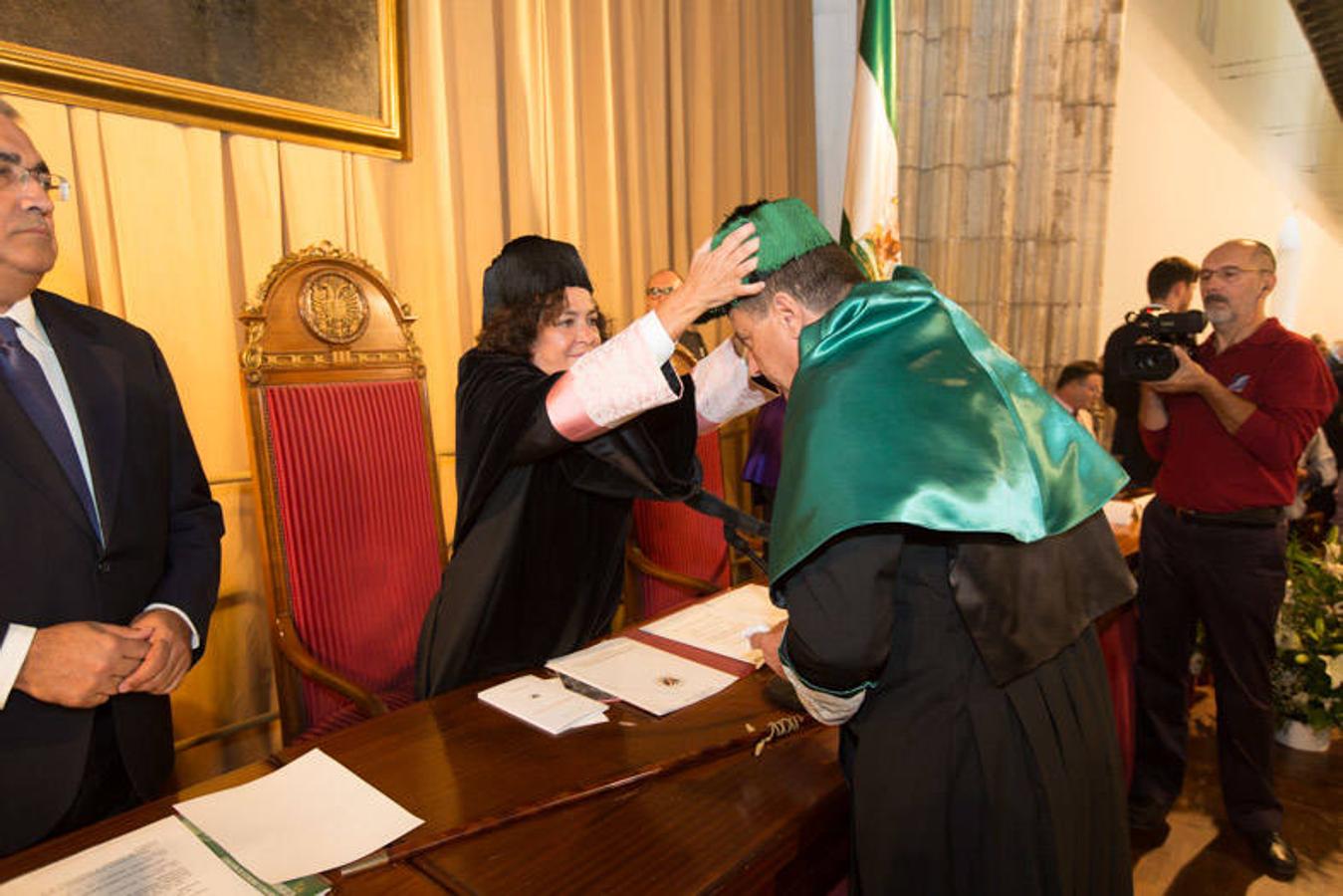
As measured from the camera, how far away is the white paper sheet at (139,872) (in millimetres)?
886

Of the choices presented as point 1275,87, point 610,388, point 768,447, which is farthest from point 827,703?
point 1275,87

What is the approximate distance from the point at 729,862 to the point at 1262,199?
11.4 meters

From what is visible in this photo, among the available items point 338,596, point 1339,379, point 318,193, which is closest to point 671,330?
point 338,596

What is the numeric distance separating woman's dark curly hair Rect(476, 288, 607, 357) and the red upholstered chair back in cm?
122

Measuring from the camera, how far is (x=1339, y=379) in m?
5.54

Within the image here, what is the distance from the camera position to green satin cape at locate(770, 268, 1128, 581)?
3.11 feet

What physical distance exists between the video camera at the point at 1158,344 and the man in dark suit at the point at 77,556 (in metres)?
2.65

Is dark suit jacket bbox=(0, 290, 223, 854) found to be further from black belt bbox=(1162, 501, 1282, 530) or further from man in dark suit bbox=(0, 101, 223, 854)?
black belt bbox=(1162, 501, 1282, 530)

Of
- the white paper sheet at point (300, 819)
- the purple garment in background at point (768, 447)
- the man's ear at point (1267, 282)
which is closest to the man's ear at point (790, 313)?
the white paper sheet at point (300, 819)

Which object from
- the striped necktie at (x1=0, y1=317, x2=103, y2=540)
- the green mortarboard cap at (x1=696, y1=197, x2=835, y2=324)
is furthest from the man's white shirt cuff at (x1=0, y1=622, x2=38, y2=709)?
the green mortarboard cap at (x1=696, y1=197, x2=835, y2=324)

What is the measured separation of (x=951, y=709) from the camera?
105 cm

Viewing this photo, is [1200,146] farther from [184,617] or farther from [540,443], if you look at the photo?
[184,617]

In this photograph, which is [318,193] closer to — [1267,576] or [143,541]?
[143,541]

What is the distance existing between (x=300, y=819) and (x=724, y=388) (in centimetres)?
135
